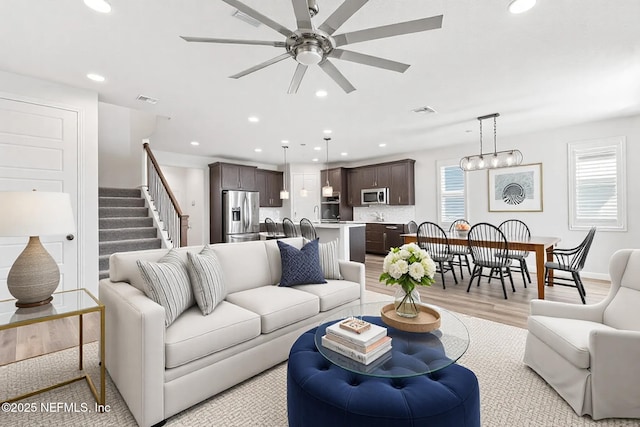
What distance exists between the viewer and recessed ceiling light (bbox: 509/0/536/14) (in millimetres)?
1982

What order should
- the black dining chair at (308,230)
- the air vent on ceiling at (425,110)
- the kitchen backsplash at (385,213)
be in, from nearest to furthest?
1. the air vent on ceiling at (425,110)
2. the black dining chair at (308,230)
3. the kitchen backsplash at (385,213)

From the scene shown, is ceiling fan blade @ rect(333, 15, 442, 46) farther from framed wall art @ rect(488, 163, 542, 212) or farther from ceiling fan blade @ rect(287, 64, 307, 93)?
framed wall art @ rect(488, 163, 542, 212)

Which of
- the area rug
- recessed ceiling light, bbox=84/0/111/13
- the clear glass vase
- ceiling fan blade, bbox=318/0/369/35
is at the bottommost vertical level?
the area rug

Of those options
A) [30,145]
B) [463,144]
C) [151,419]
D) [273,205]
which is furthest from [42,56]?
Result: [463,144]

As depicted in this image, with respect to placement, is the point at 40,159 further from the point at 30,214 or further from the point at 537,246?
the point at 537,246

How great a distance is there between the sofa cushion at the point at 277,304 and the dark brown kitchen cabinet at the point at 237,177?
5312 mm

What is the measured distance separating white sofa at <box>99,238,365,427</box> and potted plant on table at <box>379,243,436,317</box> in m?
0.83

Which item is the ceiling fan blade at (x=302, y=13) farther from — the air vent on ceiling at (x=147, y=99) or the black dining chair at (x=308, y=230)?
the black dining chair at (x=308, y=230)

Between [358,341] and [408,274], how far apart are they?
537 millimetres

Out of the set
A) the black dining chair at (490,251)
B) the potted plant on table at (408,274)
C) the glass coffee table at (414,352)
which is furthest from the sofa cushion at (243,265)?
the black dining chair at (490,251)

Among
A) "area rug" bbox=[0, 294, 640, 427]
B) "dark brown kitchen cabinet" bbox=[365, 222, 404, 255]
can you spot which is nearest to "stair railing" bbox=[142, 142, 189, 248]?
"area rug" bbox=[0, 294, 640, 427]

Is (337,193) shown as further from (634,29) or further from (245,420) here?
(245,420)

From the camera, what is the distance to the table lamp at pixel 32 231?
1.70 meters

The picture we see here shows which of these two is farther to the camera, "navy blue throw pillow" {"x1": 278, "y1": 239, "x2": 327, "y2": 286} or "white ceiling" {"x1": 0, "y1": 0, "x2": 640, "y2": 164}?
"navy blue throw pillow" {"x1": 278, "y1": 239, "x2": 327, "y2": 286}
